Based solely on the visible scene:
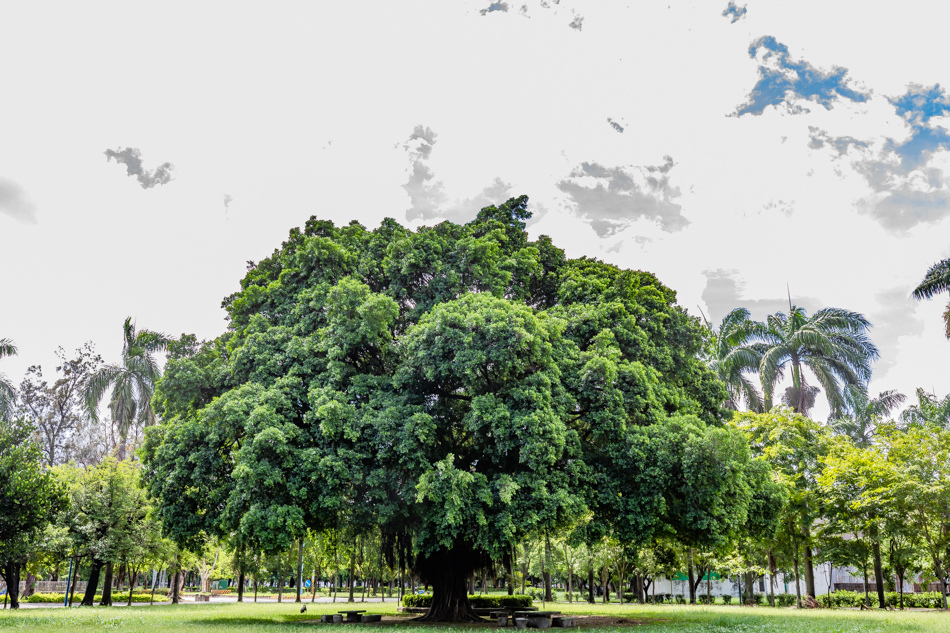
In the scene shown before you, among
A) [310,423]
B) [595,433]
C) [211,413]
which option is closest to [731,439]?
[595,433]

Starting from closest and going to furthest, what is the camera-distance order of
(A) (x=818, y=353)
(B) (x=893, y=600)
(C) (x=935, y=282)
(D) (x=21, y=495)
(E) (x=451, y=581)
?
1. (D) (x=21, y=495)
2. (E) (x=451, y=581)
3. (C) (x=935, y=282)
4. (B) (x=893, y=600)
5. (A) (x=818, y=353)

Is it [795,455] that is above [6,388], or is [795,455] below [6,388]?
below

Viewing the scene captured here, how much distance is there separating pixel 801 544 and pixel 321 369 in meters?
25.6

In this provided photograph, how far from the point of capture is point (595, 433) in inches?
749

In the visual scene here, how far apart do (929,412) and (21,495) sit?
1812 inches

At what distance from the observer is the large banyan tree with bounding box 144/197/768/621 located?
1722 centimetres

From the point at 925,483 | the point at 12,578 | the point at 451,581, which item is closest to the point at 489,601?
the point at 451,581

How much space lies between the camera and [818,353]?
134ft

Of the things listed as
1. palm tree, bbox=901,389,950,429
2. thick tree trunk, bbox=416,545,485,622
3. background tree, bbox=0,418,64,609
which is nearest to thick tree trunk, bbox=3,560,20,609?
background tree, bbox=0,418,64,609

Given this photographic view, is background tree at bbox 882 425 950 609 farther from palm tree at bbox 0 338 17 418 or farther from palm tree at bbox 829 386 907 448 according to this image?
palm tree at bbox 0 338 17 418

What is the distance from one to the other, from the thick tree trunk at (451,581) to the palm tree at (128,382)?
26724mm

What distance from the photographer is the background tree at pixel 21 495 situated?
18391 mm

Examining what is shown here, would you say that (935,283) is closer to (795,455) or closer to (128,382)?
(795,455)

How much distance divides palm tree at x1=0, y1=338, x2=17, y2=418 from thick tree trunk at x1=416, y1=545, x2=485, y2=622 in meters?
31.4
